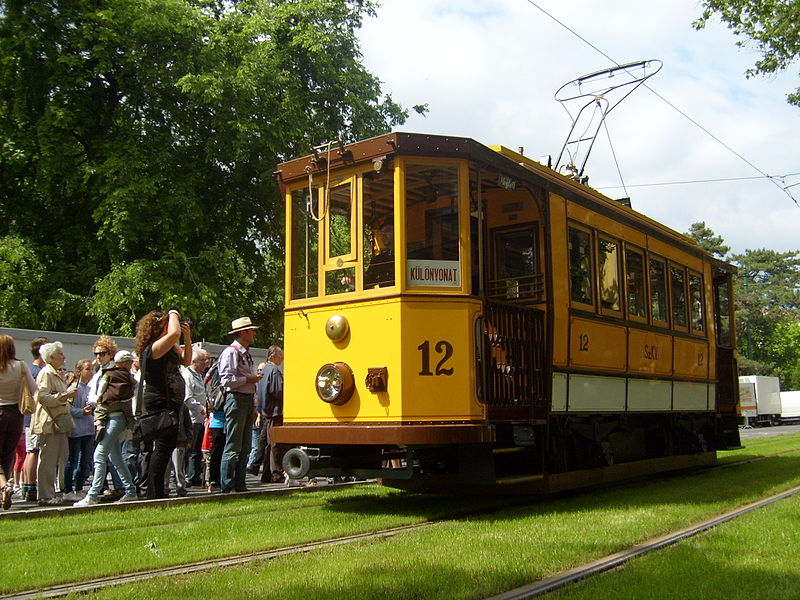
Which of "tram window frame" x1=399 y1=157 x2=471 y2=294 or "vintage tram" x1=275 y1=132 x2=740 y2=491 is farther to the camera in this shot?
"tram window frame" x1=399 y1=157 x2=471 y2=294

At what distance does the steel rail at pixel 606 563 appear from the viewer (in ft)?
15.5

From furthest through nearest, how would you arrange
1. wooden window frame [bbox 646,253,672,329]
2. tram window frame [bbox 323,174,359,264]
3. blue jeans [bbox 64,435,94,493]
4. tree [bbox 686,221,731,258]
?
1. tree [bbox 686,221,731,258]
2. wooden window frame [bbox 646,253,672,329]
3. blue jeans [bbox 64,435,94,493]
4. tram window frame [bbox 323,174,359,264]

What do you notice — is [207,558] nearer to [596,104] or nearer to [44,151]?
[596,104]

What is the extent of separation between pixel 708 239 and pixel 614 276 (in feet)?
215

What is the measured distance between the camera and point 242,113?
20.8 metres

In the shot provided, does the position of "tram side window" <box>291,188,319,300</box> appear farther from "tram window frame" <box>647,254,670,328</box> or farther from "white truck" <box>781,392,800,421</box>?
"white truck" <box>781,392,800,421</box>

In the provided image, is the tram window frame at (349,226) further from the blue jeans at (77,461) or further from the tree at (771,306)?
the tree at (771,306)

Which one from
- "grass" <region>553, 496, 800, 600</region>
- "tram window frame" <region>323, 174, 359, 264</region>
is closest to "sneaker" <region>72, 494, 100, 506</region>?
"tram window frame" <region>323, 174, 359, 264</region>

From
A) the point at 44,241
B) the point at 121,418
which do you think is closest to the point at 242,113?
the point at 44,241

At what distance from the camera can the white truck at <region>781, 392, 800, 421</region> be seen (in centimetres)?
5103

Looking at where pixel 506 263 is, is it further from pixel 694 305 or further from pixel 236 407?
pixel 694 305

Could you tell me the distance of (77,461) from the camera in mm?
10422

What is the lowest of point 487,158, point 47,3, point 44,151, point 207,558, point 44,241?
point 207,558

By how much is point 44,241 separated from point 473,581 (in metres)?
19.8
